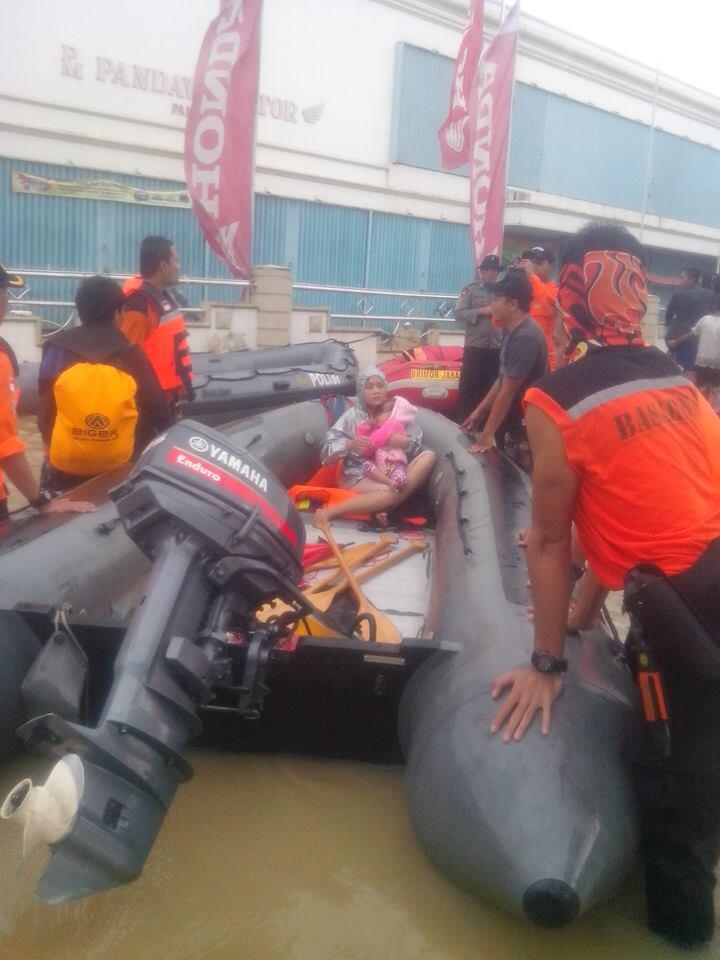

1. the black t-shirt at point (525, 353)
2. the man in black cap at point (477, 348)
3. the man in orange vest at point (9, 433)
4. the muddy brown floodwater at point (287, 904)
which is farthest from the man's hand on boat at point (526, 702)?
the man in black cap at point (477, 348)

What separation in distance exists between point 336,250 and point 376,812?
13.7m

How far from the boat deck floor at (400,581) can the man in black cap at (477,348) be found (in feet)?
7.71

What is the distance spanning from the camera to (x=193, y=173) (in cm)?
966

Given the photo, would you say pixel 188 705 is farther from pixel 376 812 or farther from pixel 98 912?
pixel 376 812

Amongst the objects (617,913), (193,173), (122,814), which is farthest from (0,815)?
(193,173)

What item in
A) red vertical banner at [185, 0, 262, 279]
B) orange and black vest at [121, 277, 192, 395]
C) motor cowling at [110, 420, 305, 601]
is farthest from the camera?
red vertical banner at [185, 0, 262, 279]

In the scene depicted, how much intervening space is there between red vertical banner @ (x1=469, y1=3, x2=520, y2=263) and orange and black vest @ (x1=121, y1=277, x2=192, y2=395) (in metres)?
6.89

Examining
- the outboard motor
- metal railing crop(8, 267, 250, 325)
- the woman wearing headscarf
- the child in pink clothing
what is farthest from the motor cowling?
metal railing crop(8, 267, 250, 325)

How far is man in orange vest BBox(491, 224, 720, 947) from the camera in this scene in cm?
189

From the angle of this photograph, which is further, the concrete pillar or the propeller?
the concrete pillar

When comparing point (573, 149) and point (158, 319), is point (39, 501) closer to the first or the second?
point (158, 319)

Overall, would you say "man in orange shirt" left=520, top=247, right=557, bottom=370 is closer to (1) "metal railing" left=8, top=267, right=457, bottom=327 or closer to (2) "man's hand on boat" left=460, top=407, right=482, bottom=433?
(2) "man's hand on boat" left=460, top=407, right=482, bottom=433

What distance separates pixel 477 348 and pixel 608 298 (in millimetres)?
4728

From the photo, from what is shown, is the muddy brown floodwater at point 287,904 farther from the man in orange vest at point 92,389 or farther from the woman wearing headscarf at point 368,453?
the woman wearing headscarf at point 368,453
